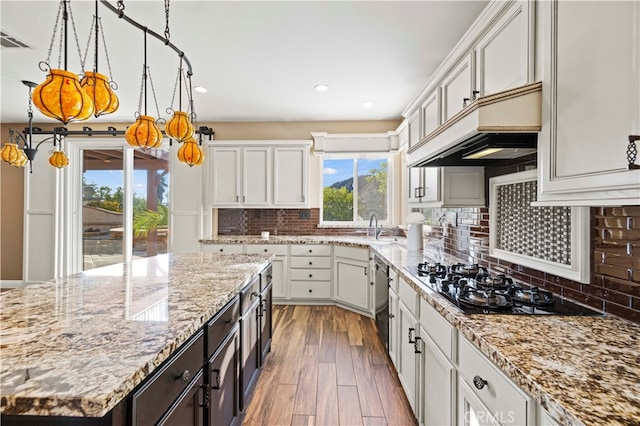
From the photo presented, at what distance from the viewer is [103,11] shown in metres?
2.19

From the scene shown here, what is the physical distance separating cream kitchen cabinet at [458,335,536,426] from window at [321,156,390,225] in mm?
3577

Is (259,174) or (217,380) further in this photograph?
(259,174)

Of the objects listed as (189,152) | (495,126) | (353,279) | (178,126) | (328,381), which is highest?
(178,126)

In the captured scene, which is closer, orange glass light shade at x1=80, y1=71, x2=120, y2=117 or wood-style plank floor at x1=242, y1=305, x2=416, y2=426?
orange glass light shade at x1=80, y1=71, x2=120, y2=117

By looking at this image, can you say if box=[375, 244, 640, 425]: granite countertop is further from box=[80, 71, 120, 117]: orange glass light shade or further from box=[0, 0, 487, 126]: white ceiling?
box=[0, 0, 487, 126]: white ceiling

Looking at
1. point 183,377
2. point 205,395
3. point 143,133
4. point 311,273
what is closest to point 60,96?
point 143,133

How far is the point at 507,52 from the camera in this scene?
1413 millimetres

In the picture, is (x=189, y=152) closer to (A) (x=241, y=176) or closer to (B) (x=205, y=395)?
(B) (x=205, y=395)

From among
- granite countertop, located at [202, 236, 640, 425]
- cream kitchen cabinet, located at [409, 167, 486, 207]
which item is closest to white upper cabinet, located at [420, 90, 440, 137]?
cream kitchen cabinet, located at [409, 167, 486, 207]

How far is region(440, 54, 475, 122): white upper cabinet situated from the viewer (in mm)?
1768

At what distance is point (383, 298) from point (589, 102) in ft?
6.86

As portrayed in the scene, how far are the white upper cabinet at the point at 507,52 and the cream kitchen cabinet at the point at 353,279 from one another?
2.41 metres

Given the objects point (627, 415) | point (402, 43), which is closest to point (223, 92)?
point (402, 43)

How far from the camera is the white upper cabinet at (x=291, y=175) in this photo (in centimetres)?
443
